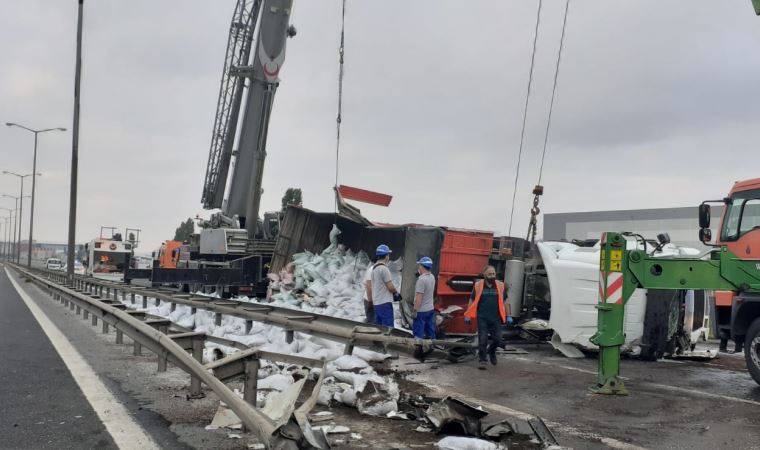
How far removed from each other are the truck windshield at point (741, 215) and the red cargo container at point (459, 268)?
4.09 m

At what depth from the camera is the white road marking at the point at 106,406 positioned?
4.40 meters

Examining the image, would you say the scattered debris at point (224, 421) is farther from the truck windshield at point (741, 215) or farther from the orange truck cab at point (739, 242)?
the truck windshield at point (741, 215)

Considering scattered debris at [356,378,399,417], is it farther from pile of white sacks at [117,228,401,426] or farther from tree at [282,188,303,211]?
tree at [282,188,303,211]

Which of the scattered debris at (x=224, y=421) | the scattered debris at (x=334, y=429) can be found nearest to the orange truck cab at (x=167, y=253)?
the scattered debris at (x=224, y=421)

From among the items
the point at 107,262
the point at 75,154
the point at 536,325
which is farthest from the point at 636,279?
the point at 107,262

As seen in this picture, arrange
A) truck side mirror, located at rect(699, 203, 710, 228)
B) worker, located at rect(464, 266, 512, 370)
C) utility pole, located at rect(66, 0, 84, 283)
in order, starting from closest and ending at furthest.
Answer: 1. truck side mirror, located at rect(699, 203, 710, 228)
2. worker, located at rect(464, 266, 512, 370)
3. utility pole, located at rect(66, 0, 84, 283)

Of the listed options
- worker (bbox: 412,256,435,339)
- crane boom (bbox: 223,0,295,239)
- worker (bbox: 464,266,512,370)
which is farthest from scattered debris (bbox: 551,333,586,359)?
crane boom (bbox: 223,0,295,239)

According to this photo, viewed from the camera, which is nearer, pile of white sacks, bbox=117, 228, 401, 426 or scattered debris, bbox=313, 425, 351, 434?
scattered debris, bbox=313, 425, 351, 434

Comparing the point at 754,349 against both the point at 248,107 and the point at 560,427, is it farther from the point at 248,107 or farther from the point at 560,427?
the point at 248,107

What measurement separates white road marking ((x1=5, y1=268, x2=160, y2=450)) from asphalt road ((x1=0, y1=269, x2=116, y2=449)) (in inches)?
2.5

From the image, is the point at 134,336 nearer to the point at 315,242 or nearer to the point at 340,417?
the point at 340,417

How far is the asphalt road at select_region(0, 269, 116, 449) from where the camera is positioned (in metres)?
4.46

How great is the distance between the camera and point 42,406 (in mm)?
5418

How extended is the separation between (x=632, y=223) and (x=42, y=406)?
52124 millimetres
